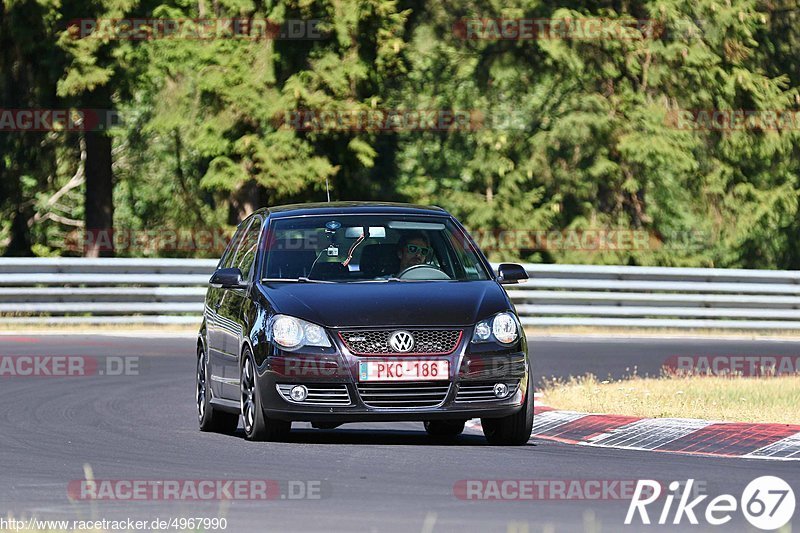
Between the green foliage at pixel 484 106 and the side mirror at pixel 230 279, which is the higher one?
the side mirror at pixel 230 279

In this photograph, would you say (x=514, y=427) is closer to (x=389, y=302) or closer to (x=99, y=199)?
(x=389, y=302)

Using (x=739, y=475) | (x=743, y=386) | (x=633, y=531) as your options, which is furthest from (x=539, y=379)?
(x=633, y=531)

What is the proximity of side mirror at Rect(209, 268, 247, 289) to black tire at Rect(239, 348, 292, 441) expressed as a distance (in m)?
0.59

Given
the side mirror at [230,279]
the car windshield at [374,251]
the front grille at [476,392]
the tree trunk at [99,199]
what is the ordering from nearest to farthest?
the front grille at [476,392]
the car windshield at [374,251]
the side mirror at [230,279]
the tree trunk at [99,199]

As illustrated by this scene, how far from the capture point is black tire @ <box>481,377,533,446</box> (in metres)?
12.0

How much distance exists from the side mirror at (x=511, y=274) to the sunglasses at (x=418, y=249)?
0.53m

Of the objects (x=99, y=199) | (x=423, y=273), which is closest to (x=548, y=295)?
(x=99, y=199)

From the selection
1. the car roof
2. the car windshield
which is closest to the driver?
the car windshield

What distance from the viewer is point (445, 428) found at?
13391 mm

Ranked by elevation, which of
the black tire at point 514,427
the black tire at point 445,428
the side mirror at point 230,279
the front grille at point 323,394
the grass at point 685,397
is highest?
the side mirror at point 230,279

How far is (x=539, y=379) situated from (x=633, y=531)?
10186 millimetres

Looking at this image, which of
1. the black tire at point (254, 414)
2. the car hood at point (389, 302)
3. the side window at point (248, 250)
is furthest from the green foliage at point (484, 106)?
the car hood at point (389, 302)

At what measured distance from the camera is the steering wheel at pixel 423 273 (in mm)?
12531

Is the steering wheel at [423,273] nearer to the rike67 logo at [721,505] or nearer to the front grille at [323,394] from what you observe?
the front grille at [323,394]
